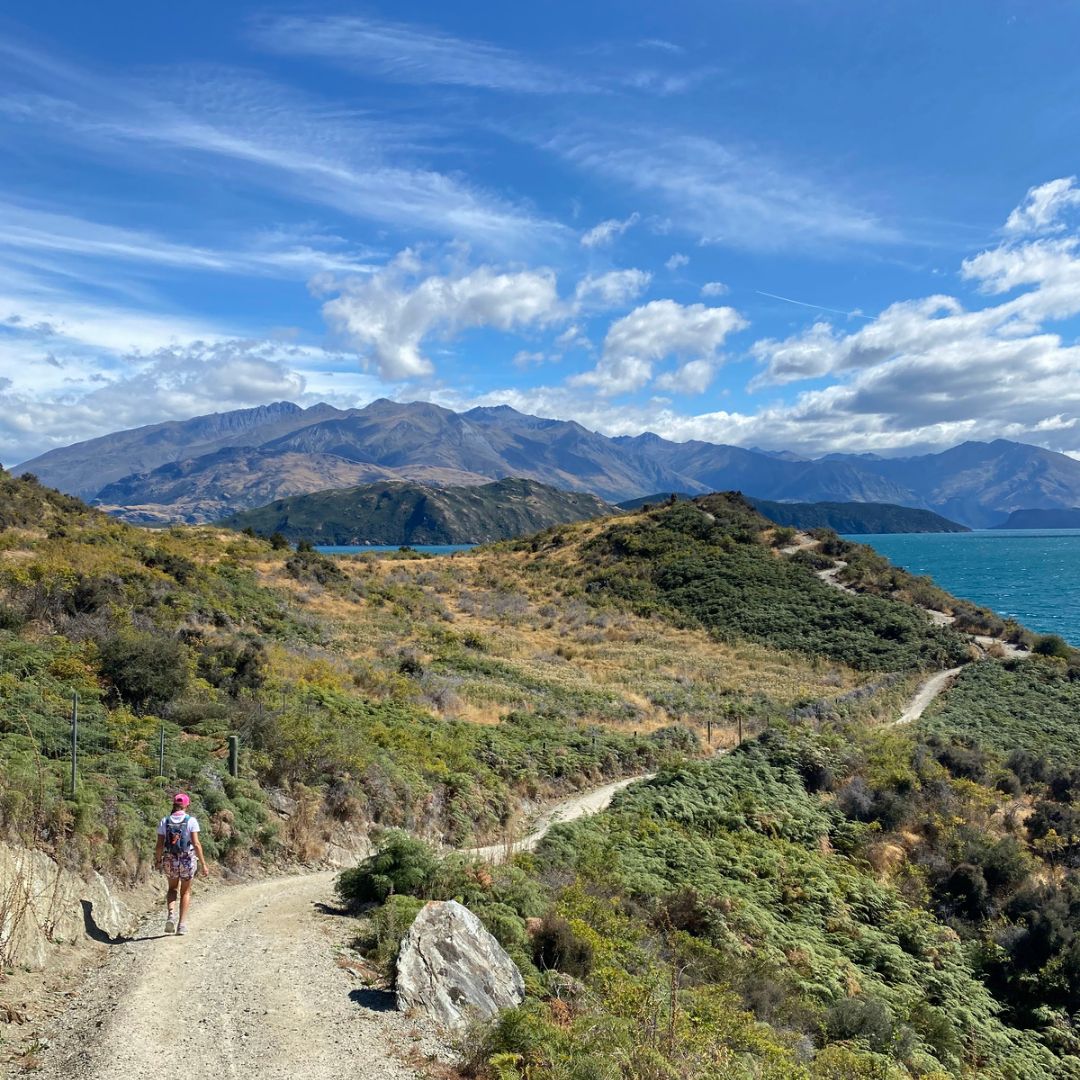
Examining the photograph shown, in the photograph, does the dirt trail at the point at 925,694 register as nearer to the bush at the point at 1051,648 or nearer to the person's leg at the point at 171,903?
the bush at the point at 1051,648

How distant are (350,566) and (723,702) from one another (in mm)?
35758

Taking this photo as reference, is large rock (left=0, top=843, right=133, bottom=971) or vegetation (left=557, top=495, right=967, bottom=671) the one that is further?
vegetation (left=557, top=495, right=967, bottom=671)

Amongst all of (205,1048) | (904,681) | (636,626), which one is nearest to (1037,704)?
(904,681)

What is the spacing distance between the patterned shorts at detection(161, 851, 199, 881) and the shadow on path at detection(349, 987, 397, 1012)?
270 cm

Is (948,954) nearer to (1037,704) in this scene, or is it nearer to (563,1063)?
(563,1063)

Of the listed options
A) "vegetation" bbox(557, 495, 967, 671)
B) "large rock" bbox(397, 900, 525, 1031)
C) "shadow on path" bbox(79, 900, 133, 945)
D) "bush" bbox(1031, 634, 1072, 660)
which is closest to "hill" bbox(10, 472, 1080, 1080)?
"large rock" bbox(397, 900, 525, 1031)

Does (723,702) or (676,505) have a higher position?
(676,505)

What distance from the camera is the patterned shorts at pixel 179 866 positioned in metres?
9.05

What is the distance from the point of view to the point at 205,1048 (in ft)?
21.1

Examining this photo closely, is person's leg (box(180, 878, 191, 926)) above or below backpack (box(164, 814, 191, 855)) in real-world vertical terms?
below

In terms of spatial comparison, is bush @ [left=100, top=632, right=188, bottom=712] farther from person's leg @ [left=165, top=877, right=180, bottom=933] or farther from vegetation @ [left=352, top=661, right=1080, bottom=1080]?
vegetation @ [left=352, top=661, right=1080, bottom=1080]

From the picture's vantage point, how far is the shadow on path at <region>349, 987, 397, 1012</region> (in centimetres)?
754

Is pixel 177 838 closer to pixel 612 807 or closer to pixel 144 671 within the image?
pixel 144 671

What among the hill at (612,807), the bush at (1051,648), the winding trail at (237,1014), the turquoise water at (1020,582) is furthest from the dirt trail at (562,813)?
the turquoise water at (1020,582)
